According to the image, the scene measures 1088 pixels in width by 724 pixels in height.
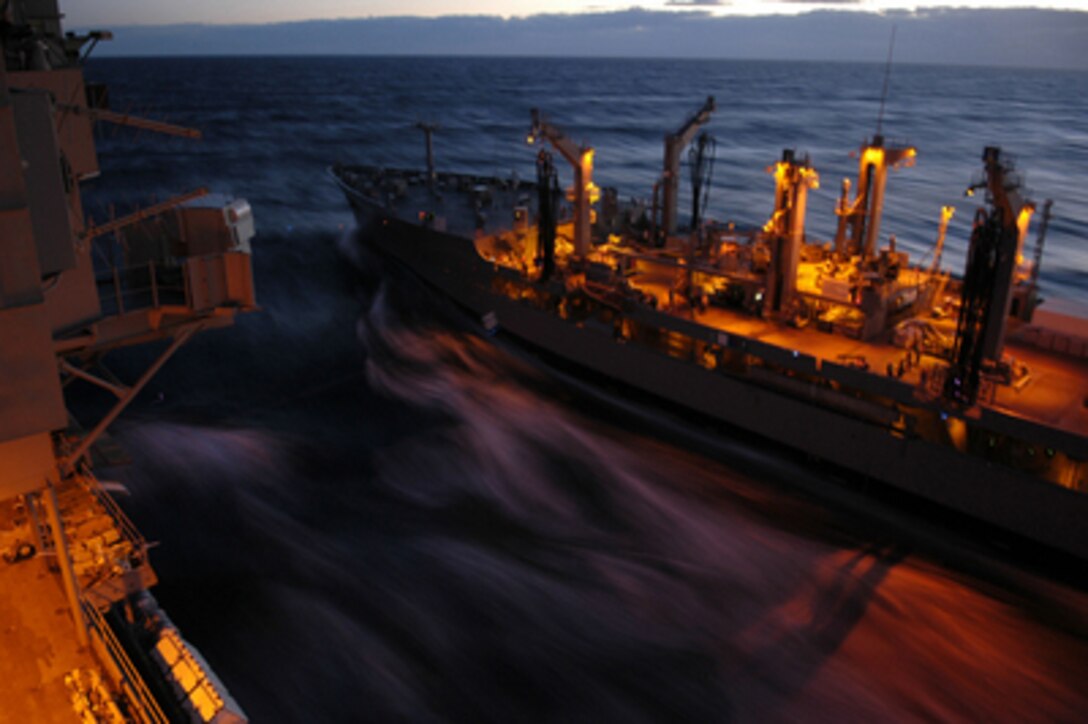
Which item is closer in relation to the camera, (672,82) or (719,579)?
(719,579)

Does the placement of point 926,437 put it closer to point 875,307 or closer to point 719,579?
point 875,307

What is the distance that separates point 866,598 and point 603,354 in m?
9.45

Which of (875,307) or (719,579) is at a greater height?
(875,307)

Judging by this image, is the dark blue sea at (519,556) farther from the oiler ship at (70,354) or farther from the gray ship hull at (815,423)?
the oiler ship at (70,354)

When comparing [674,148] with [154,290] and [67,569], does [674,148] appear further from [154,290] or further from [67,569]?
[67,569]

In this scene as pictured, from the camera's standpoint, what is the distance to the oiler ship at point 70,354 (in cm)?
663

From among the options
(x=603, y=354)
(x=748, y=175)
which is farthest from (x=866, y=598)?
(x=748, y=175)

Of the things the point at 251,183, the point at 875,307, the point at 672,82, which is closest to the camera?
the point at 875,307

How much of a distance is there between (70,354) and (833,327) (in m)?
15.4

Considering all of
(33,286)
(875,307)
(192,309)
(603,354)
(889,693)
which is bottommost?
(889,693)

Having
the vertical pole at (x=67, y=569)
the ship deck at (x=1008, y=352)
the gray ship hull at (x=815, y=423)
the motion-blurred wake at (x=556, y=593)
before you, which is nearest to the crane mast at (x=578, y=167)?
the gray ship hull at (x=815, y=423)

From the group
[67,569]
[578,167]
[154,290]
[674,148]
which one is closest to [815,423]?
[578,167]

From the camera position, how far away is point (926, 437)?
16.0 m

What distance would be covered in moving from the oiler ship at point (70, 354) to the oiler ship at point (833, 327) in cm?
1179
